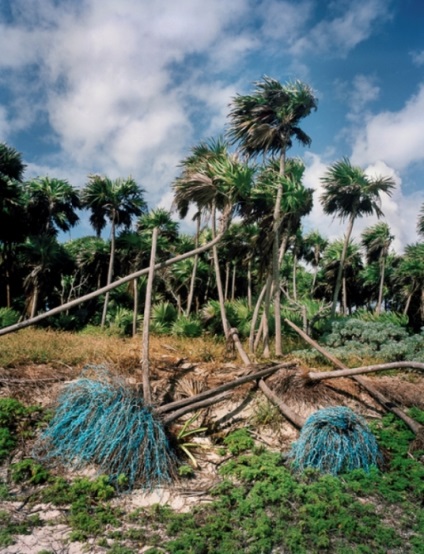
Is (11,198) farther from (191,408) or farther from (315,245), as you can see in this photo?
(315,245)

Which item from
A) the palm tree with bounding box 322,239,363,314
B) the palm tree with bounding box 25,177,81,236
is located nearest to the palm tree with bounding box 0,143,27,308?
the palm tree with bounding box 25,177,81,236

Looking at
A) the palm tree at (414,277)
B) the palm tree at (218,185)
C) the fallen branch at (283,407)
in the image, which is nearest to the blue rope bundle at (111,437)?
the fallen branch at (283,407)

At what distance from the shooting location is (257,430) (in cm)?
638

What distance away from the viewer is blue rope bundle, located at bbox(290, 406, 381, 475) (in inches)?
206

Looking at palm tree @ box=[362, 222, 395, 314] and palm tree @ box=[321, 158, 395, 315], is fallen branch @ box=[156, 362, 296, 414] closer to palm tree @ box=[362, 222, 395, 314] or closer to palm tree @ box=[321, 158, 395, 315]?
palm tree @ box=[321, 158, 395, 315]

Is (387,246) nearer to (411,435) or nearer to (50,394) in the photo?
(411,435)

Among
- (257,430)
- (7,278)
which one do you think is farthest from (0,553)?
(7,278)

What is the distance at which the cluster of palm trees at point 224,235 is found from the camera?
1206 centimetres

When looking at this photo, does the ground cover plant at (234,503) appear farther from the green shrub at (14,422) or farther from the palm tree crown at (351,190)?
the palm tree crown at (351,190)

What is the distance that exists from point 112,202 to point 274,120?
12.0 meters

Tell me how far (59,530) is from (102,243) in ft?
76.3

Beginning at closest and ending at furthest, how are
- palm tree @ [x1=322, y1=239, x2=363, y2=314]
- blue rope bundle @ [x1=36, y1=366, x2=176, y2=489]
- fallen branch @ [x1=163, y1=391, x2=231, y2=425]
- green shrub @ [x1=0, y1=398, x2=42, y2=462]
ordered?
blue rope bundle @ [x1=36, y1=366, x2=176, y2=489] < green shrub @ [x1=0, y1=398, x2=42, y2=462] < fallen branch @ [x1=163, y1=391, x2=231, y2=425] < palm tree @ [x1=322, y1=239, x2=363, y2=314]

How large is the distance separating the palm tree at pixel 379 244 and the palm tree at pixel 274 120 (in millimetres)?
17629

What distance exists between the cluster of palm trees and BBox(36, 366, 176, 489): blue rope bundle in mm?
3511
